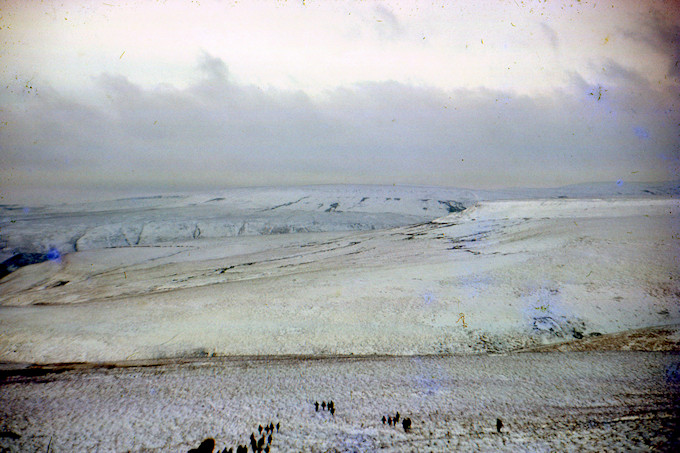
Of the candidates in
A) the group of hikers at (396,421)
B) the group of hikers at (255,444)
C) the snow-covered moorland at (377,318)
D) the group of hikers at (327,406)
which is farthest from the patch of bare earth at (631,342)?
the group of hikers at (255,444)

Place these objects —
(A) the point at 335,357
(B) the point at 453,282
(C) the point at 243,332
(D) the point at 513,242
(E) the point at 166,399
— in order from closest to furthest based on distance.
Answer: (E) the point at 166,399, (A) the point at 335,357, (C) the point at 243,332, (B) the point at 453,282, (D) the point at 513,242

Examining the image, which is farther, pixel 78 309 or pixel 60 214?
pixel 60 214

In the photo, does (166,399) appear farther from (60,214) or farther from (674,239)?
(60,214)

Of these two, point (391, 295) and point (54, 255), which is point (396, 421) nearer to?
point (391, 295)

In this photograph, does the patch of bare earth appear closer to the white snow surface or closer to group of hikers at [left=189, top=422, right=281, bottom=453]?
the white snow surface

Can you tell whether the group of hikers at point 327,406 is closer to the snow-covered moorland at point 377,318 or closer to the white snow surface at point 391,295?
the snow-covered moorland at point 377,318

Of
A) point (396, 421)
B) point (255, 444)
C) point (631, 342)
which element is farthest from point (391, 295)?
point (255, 444)

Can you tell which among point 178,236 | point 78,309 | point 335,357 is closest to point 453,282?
point 335,357
